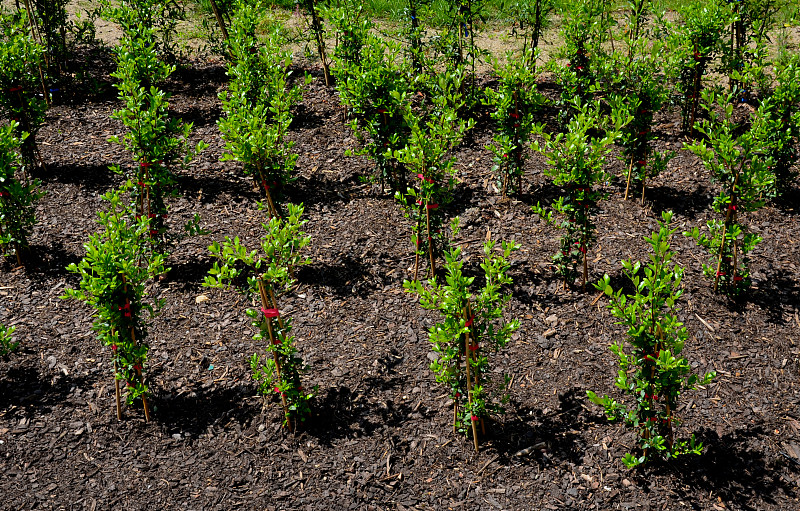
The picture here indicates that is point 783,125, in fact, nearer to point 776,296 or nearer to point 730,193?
point 730,193

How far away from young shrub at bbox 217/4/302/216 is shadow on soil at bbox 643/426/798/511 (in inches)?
132

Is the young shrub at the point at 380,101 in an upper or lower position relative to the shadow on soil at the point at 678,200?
upper

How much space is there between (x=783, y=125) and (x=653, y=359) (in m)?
3.39

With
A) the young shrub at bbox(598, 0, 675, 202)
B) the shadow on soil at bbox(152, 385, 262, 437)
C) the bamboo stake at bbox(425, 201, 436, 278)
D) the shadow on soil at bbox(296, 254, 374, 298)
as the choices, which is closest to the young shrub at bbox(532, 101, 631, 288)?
the young shrub at bbox(598, 0, 675, 202)

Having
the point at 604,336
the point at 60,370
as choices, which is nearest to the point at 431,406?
the point at 604,336

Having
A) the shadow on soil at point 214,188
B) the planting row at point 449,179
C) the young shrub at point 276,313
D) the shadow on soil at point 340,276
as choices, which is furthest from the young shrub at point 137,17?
the young shrub at point 276,313

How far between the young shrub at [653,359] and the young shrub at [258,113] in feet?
9.02

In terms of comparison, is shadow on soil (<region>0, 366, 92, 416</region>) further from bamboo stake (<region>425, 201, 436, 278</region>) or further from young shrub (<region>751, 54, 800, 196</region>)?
young shrub (<region>751, 54, 800, 196</region>)

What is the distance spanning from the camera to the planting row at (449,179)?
3932 millimetres

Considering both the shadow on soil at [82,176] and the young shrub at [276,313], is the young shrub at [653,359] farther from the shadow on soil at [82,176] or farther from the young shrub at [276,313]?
the shadow on soil at [82,176]

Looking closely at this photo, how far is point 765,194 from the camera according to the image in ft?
20.2

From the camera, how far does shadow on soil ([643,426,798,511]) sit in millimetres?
3875

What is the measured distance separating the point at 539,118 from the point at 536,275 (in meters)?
2.76

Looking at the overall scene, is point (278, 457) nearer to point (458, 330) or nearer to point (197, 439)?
point (197, 439)
